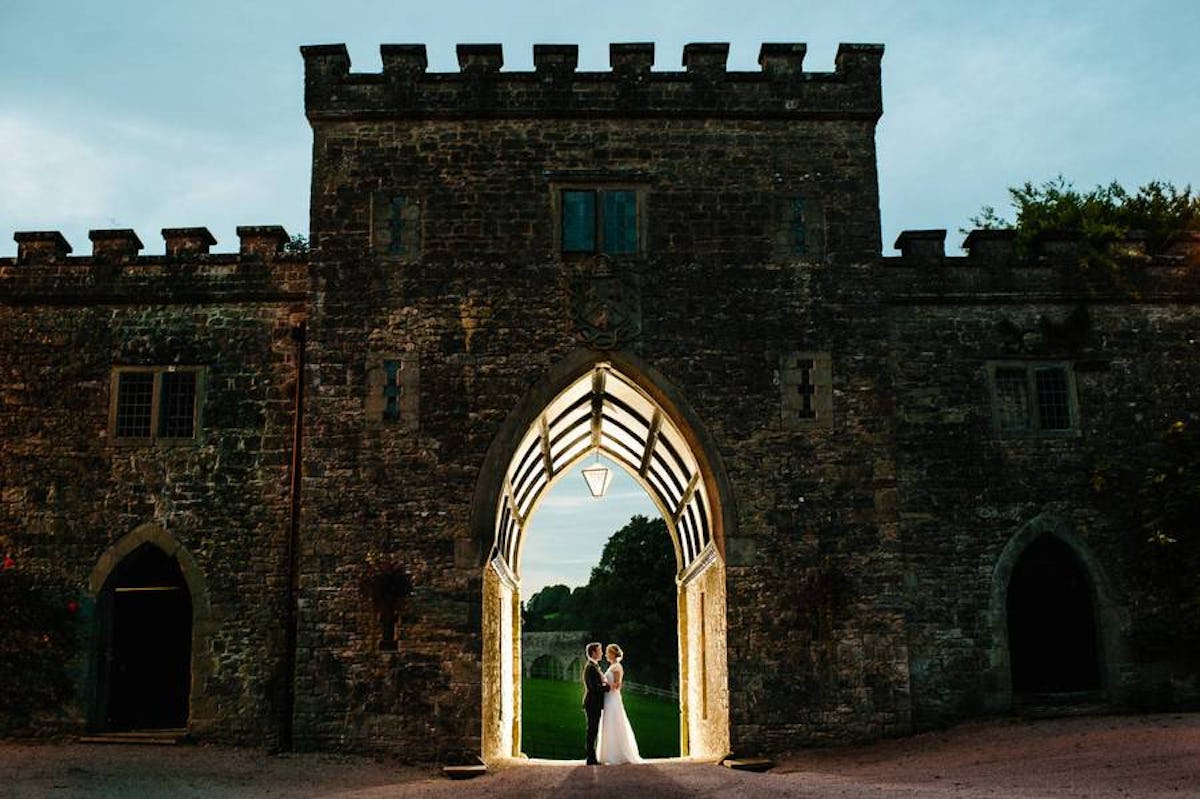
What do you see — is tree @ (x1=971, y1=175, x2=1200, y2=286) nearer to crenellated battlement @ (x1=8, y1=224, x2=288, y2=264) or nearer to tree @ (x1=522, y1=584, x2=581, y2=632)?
crenellated battlement @ (x1=8, y1=224, x2=288, y2=264)

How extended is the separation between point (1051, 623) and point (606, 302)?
7863mm

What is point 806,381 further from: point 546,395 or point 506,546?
point 506,546

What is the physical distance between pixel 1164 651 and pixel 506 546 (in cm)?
1019

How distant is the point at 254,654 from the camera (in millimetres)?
15711

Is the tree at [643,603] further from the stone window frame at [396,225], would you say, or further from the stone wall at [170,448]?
the stone window frame at [396,225]

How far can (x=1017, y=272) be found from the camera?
17.1m

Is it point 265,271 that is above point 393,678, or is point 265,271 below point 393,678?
above

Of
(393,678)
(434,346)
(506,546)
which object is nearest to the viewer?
(393,678)

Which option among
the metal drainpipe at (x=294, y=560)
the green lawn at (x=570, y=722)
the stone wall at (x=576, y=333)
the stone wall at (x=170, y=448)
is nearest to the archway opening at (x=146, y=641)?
the stone wall at (x=170, y=448)

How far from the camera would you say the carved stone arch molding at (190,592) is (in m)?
15.6

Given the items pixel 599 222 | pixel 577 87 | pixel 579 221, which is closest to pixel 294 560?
pixel 579 221

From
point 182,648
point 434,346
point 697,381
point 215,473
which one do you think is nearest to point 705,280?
point 697,381

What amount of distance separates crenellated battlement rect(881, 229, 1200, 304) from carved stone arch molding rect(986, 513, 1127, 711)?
11.3 ft

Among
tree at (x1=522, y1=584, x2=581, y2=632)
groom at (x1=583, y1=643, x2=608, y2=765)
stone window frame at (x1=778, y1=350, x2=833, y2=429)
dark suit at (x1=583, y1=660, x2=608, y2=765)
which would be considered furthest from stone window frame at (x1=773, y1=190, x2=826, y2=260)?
tree at (x1=522, y1=584, x2=581, y2=632)
